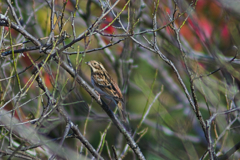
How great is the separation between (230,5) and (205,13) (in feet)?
12.9

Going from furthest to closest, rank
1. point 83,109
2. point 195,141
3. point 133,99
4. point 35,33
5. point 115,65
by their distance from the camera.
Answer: point 133,99
point 35,33
point 195,141
point 115,65
point 83,109

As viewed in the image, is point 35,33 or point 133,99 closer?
point 35,33

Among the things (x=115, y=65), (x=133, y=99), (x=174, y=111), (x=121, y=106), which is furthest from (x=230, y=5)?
(x=133, y=99)

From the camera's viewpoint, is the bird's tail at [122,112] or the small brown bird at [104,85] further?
the small brown bird at [104,85]

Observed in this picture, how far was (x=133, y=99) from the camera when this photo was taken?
7.96m

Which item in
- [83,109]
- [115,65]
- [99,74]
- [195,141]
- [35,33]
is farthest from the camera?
[35,33]

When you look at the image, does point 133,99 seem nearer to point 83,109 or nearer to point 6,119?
point 83,109

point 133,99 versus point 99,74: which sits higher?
point 99,74

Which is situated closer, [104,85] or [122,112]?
[122,112]

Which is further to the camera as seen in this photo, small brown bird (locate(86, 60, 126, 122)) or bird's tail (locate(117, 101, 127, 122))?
small brown bird (locate(86, 60, 126, 122))

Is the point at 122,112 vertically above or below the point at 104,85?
below

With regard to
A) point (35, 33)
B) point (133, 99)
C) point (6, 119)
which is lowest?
point (133, 99)

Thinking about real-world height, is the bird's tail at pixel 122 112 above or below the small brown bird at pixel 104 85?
below

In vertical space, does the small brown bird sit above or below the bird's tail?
above
